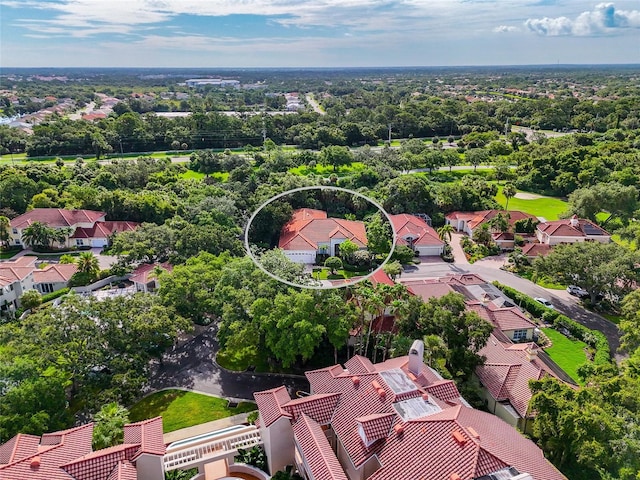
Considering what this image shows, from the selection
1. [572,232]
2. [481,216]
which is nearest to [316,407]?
[572,232]

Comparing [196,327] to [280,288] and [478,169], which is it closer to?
[280,288]

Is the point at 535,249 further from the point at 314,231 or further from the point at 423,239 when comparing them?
the point at 314,231

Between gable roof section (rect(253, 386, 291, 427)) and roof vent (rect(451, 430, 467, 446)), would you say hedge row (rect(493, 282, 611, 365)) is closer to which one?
roof vent (rect(451, 430, 467, 446))

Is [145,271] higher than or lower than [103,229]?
lower

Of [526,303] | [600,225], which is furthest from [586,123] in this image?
[526,303]

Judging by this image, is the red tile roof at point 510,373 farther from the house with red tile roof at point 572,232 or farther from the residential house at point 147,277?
the house with red tile roof at point 572,232
